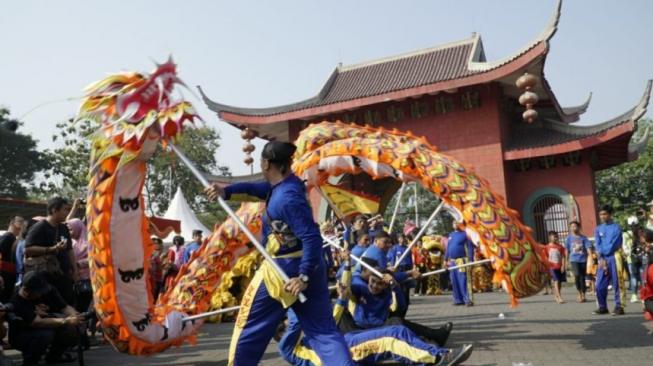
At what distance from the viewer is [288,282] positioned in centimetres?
351


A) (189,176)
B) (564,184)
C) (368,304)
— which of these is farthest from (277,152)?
(189,176)

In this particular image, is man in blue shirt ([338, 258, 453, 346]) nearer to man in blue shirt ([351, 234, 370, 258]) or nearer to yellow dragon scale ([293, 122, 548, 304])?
yellow dragon scale ([293, 122, 548, 304])

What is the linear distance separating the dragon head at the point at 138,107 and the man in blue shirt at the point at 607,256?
255 inches

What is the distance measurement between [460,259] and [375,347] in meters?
6.27

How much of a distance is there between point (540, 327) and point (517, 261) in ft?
7.66

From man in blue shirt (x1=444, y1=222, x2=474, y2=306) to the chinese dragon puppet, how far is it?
464cm

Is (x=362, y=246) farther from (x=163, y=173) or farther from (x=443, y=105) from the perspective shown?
(x=163, y=173)

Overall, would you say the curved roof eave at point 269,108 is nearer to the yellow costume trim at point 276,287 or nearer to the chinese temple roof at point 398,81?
the chinese temple roof at point 398,81

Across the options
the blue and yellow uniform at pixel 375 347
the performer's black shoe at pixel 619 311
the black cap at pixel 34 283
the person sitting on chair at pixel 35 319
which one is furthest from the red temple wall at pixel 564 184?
the black cap at pixel 34 283

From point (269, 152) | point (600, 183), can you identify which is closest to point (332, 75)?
point (269, 152)

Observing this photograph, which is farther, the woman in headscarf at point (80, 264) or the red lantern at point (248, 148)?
the red lantern at point (248, 148)

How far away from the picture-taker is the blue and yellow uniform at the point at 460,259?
11.1 m

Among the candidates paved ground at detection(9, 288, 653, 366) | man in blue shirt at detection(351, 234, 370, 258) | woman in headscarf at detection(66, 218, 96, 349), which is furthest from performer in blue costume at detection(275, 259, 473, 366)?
woman in headscarf at detection(66, 218, 96, 349)

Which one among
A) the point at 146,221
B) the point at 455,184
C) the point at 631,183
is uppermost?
the point at 631,183
